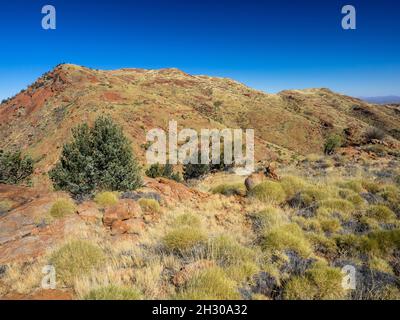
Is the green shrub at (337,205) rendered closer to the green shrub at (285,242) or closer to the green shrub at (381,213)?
the green shrub at (381,213)

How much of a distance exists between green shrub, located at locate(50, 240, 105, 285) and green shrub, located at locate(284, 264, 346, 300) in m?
3.41

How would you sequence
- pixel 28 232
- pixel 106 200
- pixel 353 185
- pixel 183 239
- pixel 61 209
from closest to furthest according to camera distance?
pixel 183 239 → pixel 28 232 → pixel 61 209 → pixel 106 200 → pixel 353 185

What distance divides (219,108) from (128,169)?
56.1 metres

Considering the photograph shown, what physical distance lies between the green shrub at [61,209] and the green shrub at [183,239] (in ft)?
12.4

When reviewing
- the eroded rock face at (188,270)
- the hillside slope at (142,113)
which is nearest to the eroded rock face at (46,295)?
the eroded rock face at (188,270)

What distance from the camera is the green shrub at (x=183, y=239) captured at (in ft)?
21.2

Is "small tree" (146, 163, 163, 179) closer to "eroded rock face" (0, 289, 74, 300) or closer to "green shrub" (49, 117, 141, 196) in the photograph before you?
"green shrub" (49, 117, 141, 196)

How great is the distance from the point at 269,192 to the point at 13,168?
20624mm

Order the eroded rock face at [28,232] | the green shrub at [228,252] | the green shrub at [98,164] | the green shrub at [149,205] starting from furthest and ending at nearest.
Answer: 1. the green shrub at [98,164]
2. the green shrub at [149,205]
3. the eroded rock face at [28,232]
4. the green shrub at [228,252]

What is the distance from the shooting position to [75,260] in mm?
5594

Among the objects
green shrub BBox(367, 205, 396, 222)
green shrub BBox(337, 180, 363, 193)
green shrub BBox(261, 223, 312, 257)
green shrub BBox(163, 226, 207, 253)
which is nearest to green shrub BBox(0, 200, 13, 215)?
green shrub BBox(163, 226, 207, 253)

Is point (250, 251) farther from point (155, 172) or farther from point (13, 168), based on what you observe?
point (13, 168)

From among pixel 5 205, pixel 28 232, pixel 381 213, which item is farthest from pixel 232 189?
pixel 5 205
